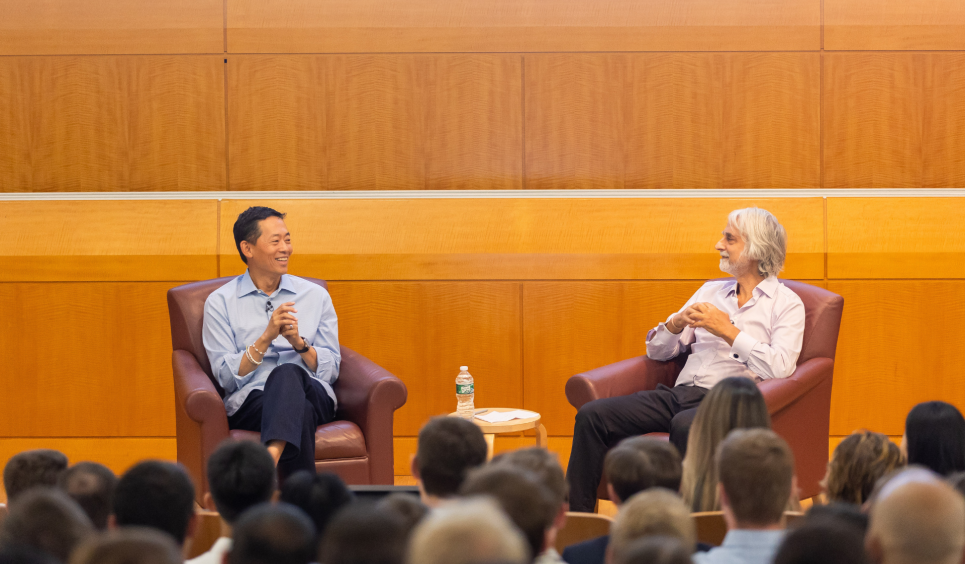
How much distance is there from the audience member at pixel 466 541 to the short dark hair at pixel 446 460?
2.91 ft

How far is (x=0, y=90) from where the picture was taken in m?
4.90

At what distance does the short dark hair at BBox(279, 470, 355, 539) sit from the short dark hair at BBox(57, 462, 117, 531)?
0.36 m

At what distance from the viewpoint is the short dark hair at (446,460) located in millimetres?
2086

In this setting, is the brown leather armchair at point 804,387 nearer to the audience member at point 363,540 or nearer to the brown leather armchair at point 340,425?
the brown leather armchair at point 340,425

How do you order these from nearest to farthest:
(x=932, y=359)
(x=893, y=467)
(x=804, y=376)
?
1. (x=893, y=467)
2. (x=804, y=376)
3. (x=932, y=359)

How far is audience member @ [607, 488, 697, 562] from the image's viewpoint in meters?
1.56

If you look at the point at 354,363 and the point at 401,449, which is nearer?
the point at 354,363

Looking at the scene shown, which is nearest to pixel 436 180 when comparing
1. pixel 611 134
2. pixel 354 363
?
pixel 611 134

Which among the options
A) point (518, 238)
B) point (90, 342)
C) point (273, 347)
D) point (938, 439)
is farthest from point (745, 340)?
point (90, 342)

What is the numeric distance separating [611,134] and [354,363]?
1841mm

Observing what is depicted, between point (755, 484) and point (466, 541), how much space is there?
0.87 metres

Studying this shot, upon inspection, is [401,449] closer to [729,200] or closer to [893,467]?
[729,200]

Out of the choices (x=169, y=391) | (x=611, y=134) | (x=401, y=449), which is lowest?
(x=401, y=449)

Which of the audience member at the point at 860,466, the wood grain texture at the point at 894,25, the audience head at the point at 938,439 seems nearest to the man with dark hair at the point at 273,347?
the audience member at the point at 860,466
